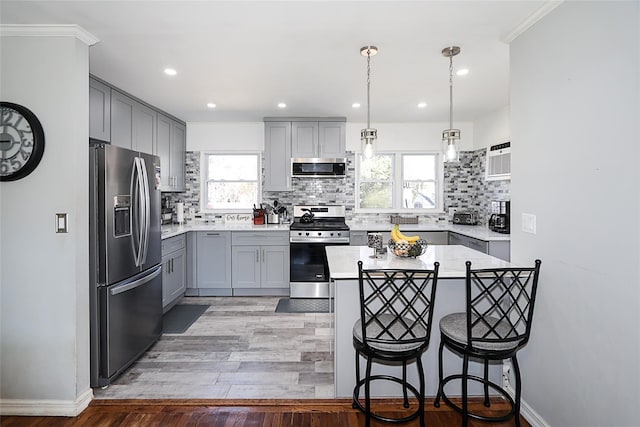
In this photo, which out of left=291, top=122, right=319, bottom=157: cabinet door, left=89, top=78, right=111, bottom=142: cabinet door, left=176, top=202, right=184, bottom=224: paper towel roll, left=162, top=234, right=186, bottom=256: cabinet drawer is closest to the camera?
left=89, top=78, right=111, bottom=142: cabinet door

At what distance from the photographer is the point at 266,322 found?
3.57 meters

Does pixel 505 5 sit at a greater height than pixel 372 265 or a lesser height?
greater

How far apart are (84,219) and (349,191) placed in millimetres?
3458

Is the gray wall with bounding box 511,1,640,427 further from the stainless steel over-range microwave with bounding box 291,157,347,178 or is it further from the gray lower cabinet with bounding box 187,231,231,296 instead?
the gray lower cabinet with bounding box 187,231,231,296

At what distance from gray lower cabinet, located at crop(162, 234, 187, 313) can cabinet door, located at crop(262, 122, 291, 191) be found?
4.53ft

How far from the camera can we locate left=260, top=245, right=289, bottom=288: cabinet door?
4434 millimetres

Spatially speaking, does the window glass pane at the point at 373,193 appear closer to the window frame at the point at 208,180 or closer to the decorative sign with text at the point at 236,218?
the window frame at the point at 208,180

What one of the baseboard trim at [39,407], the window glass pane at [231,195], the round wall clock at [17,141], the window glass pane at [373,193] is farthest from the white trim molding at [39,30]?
the window glass pane at [373,193]

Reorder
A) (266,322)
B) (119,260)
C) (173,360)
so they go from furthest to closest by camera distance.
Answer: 1. (266,322)
2. (173,360)
3. (119,260)

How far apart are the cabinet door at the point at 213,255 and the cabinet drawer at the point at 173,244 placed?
0.22m

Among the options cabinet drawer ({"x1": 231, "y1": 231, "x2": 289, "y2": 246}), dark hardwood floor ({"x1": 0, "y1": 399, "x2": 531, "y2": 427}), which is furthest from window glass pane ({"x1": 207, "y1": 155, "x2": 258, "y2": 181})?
dark hardwood floor ({"x1": 0, "y1": 399, "x2": 531, "y2": 427})

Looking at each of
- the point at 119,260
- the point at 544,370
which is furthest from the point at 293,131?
the point at 544,370

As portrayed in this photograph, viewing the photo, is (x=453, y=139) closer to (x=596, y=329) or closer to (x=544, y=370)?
(x=596, y=329)

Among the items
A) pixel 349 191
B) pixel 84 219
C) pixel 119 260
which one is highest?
pixel 349 191
